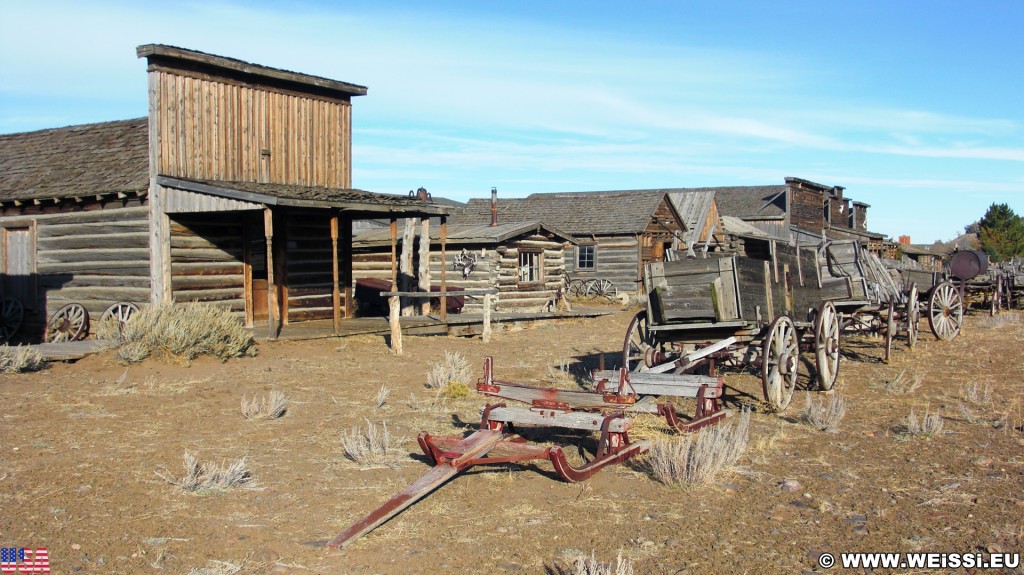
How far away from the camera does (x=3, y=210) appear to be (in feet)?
57.5

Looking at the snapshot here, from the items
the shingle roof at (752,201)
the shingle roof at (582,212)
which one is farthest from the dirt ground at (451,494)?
the shingle roof at (752,201)

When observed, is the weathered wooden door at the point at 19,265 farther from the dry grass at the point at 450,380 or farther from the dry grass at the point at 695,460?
the dry grass at the point at 695,460

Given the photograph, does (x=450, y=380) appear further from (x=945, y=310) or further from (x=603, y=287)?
(x=603, y=287)

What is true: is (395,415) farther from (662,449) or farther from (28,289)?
(28,289)

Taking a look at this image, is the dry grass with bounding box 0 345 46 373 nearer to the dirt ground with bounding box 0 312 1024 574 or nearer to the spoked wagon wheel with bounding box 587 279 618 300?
the dirt ground with bounding box 0 312 1024 574

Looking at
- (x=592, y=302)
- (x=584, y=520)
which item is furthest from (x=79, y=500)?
(x=592, y=302)

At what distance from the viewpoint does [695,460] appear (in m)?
6.50

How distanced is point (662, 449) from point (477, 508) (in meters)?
1.60

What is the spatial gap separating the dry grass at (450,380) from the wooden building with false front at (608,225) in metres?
18.3

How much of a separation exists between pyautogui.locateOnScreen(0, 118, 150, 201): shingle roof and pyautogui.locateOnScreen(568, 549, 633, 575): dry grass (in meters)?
13.0

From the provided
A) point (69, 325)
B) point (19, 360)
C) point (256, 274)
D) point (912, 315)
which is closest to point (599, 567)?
point (19, 360)

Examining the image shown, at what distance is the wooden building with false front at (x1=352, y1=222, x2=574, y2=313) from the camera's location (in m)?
24.0

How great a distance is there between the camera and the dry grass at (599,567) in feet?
Result: 14.4

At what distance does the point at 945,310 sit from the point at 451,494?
1389 cm
